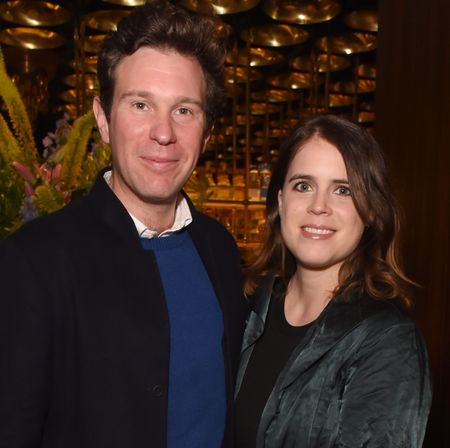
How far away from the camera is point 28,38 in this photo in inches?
209

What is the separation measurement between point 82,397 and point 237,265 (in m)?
0.62

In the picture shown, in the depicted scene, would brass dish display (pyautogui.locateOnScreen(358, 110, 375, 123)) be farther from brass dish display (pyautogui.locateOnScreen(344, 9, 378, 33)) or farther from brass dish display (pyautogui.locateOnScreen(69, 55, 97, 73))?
brass dish display (pyautogui.locateOnScreen(69, 55, 97, 73))

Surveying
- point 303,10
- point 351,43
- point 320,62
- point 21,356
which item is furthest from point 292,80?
point 21,356

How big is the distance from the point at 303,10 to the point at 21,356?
4307mm

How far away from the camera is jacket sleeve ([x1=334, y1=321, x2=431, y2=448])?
3.55 ft

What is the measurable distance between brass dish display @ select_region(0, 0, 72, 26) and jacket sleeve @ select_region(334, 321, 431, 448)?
4.21m

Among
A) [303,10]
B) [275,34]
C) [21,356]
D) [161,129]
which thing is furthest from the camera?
[275,34]

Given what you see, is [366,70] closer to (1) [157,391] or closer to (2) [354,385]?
(2) [354,385]

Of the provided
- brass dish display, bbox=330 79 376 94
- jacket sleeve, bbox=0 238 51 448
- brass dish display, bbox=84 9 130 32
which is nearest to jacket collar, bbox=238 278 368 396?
jacket sleeve, bbox=0 238 51 448

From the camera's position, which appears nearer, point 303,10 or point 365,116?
point 303,10

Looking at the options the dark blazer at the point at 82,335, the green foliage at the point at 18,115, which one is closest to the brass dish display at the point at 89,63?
the green foliage at the point at 18,115

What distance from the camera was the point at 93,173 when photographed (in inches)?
58.1

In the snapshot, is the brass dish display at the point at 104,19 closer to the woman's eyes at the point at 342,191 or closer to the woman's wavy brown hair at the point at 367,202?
the woman's wavy brown hair at the point at 367,202

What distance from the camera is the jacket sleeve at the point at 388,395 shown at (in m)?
1.08
